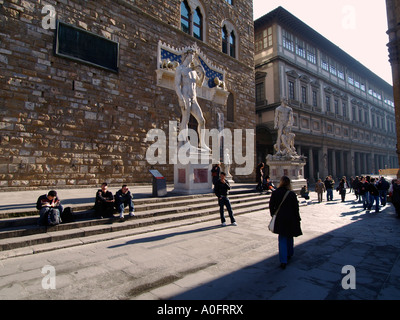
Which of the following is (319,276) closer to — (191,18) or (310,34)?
(191,18)

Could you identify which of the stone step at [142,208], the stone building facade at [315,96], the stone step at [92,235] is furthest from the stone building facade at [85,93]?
the stone building facade at [315,96]

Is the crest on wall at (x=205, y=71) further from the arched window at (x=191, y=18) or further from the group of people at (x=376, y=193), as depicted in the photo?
the group of people at (x=376, y=193)

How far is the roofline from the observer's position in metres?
24.8

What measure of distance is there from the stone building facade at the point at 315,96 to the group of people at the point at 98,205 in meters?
15.5

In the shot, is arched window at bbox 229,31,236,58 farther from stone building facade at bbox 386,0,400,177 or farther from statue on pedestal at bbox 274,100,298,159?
stone building facade at bbox 386,0,400,177

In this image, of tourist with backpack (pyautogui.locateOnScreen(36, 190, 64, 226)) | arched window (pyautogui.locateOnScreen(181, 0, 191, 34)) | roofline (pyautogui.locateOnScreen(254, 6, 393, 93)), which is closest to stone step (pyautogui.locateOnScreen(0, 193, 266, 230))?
tourist with backpack (pyautogui.locateOnScreen(36, 190, 64, 226))

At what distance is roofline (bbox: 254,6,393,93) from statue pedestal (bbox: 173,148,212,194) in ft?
74.0

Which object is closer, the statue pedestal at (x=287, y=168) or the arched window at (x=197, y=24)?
the statue pedestal at (x=287, y=168)

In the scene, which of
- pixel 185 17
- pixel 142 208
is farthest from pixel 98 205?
pixel 185 17

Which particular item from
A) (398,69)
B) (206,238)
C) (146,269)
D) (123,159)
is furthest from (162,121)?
(398,69)

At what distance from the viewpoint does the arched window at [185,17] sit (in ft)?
49.4

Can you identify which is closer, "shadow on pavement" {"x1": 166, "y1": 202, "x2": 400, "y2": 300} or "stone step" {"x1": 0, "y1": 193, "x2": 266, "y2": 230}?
"shadow on pavement" {"x1": 166, "y1": 202, "x2": 400, "y2": 300}

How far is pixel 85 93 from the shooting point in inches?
412

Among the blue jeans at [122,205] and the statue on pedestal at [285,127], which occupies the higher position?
the statue on pedestal at [285,127]
